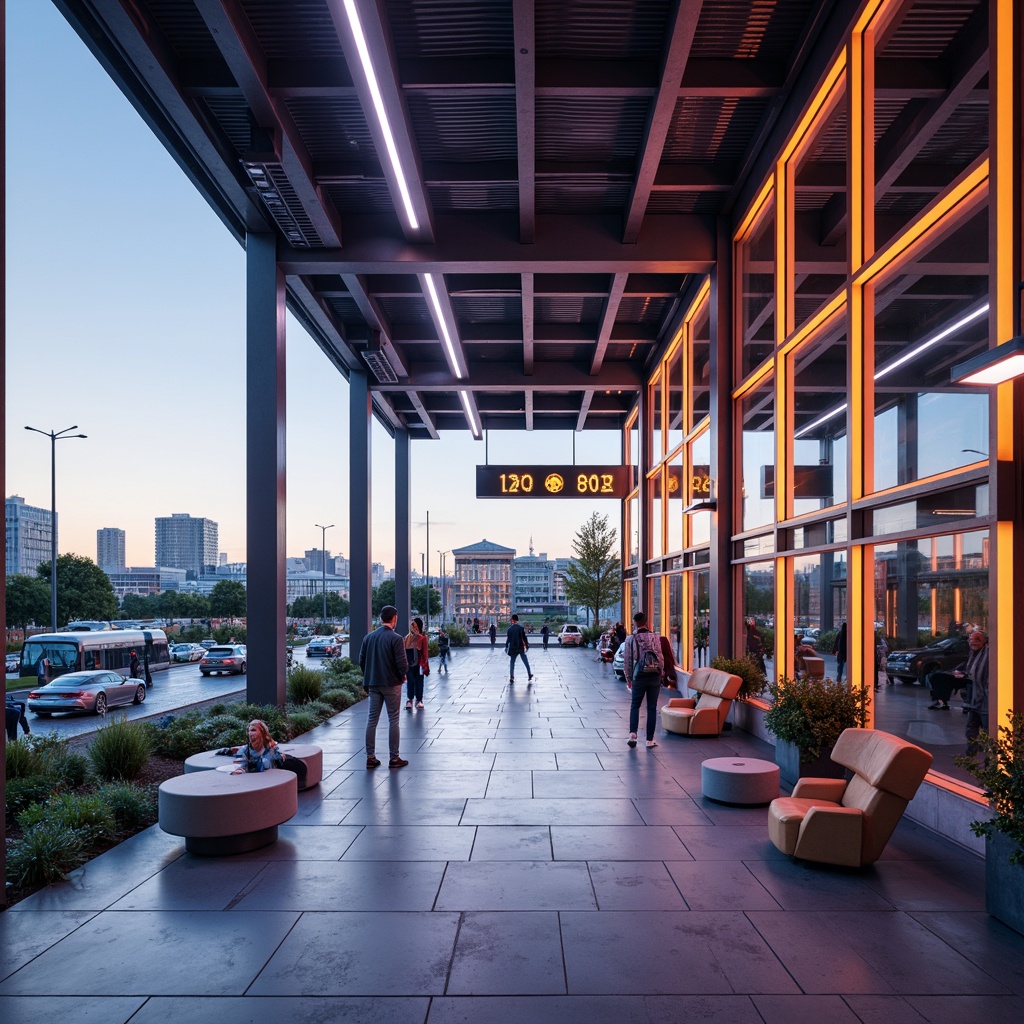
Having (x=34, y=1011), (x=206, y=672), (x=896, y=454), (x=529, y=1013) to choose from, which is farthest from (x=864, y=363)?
(x=206, y=672)

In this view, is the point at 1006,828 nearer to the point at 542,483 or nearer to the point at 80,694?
the point at 542,483

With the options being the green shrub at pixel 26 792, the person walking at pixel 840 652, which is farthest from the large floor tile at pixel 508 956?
the person walking at pixel 840 652

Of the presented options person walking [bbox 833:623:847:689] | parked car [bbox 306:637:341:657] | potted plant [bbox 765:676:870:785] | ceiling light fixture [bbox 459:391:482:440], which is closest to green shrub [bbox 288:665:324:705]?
potted plant [bbox 765:676:870:785]

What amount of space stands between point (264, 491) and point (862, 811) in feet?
33.6

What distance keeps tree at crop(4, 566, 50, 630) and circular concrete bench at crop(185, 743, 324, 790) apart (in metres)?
60.7

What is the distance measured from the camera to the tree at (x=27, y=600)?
60.5 meters

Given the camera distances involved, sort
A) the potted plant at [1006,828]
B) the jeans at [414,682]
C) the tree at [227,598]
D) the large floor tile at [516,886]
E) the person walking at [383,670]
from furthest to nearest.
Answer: the tree at [227,598] → the jeans at [414,682] → the person walking at [383,670] → the large floor tile at [516,886] → the potted plant at [1006,828]

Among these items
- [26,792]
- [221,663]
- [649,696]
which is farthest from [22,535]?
[649,696]

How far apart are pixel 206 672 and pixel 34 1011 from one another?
36.7m

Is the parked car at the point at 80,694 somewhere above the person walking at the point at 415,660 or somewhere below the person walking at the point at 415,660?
below

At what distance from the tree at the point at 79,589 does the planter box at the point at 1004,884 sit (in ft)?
213

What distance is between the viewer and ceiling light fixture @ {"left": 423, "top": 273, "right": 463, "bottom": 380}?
15137 millimetres

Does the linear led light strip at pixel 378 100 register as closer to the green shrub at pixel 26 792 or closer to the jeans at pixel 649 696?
the jeans at pixel 649 696

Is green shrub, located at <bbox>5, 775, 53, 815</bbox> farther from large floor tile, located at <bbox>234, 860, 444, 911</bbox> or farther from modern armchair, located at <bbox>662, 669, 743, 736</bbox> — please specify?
modern armchair, located at <bbox>662, 669, 743, 736</bbox>
